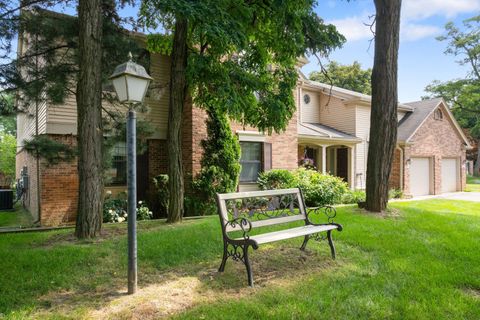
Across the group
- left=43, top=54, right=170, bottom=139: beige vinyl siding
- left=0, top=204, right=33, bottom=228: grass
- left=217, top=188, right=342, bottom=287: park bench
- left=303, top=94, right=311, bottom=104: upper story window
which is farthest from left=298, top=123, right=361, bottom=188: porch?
left=0, top=204, right=33, bottom=228: grass

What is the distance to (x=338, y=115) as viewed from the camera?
19.8 meters

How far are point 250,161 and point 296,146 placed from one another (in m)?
2.77

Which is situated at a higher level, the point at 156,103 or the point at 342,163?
the point at 156,103

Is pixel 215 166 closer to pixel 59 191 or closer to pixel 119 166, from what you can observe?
pixel 119 166

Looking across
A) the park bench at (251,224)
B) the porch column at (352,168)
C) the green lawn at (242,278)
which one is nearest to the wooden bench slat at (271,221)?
the park bench at (251,224)

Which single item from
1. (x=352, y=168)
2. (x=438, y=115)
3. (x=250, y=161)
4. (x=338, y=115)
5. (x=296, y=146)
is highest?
(x=438, y=115)

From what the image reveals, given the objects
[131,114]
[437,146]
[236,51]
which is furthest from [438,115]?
[131,114]

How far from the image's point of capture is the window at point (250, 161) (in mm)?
13344

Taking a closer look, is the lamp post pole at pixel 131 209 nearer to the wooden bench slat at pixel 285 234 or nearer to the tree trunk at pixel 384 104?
the wooden bench slat at pixel 285 234

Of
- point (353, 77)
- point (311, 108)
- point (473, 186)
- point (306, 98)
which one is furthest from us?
point (353, 77)

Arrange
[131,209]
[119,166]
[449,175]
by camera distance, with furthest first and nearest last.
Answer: [449,175], [119,166], [131,209]

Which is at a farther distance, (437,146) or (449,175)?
(449,175)

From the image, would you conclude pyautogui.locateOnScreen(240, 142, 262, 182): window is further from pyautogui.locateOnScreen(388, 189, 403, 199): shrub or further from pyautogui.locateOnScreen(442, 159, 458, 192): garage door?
pyautogui.locateOnScreen(442, 159, 458, 192): garage door

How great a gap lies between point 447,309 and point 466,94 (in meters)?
37.8
